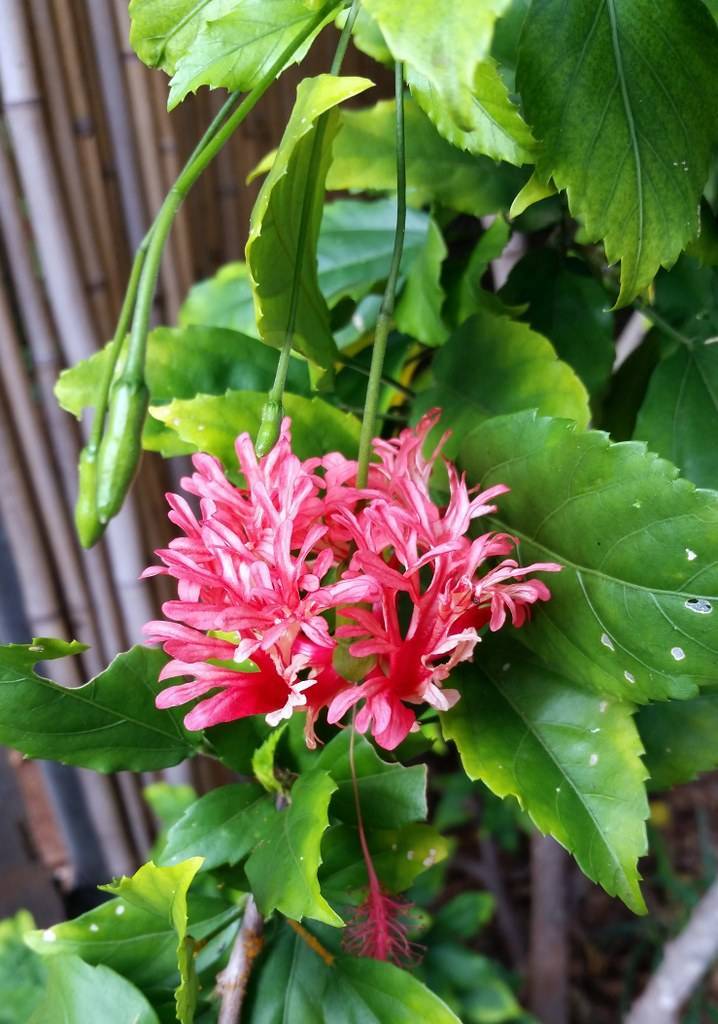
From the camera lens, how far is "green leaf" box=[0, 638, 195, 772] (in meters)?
0.32

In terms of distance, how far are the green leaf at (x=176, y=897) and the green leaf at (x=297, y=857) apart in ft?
0.08

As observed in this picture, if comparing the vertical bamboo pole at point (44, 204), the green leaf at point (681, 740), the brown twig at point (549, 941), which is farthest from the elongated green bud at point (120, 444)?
the brown twig at point (549, 941)

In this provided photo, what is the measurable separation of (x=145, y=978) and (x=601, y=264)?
407 millimetres

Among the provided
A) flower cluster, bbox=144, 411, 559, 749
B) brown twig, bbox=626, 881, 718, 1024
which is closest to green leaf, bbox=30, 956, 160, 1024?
flower cluster, bbox=144, 411, 559, 749

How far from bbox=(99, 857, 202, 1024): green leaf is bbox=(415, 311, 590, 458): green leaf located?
190 millimetres

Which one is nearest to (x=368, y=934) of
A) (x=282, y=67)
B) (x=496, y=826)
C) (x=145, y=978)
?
(x=145, y=978)

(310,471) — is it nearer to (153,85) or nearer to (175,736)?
(175,736)

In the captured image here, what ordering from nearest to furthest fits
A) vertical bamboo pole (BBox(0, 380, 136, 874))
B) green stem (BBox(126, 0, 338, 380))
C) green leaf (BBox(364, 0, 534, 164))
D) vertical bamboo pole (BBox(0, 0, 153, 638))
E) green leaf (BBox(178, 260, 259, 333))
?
green leaf (BBox(364, 0, 534, 164)) < green stem (BBox(126, 0, 338, 380)) < green leaf (BBox(178, 260, 259, 333)) < vertical bamboo pole (BBox(0, 0, 153, 638)) < vertical bamboo pole (BBox(0, 380, 136, 874))

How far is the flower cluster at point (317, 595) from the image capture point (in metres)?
0.27

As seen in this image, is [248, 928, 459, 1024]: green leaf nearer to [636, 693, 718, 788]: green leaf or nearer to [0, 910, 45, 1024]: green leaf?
[636, 693, 718, 788]: green leaf

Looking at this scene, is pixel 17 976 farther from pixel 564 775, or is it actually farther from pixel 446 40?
Answer: pixel 446 40

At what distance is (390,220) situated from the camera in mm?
518

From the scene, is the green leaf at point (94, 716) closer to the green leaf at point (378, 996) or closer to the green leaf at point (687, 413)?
the green leaf at point (378, 996)

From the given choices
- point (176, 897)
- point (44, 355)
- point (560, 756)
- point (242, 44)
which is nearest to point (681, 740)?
point (560, 756)
